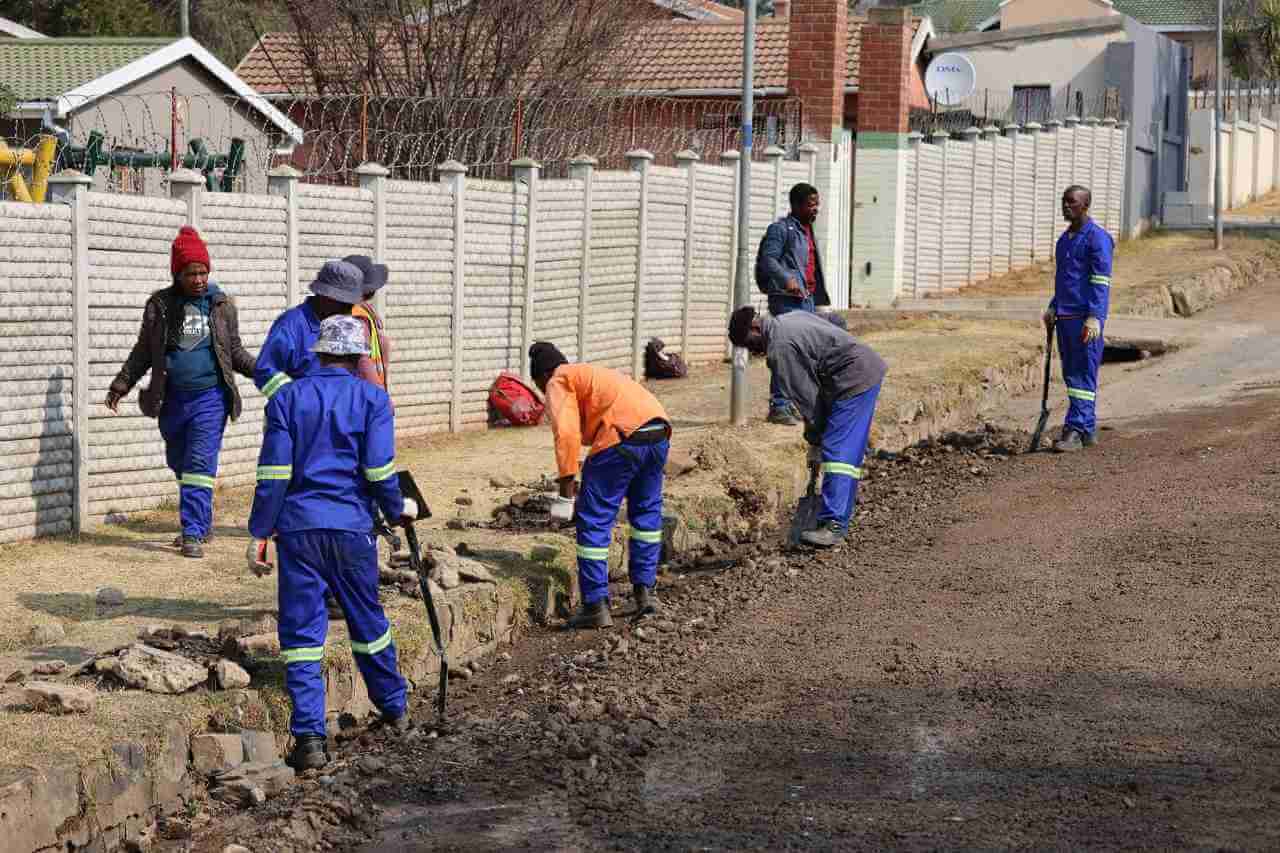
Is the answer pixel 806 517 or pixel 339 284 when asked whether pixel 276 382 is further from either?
pixel 806 517

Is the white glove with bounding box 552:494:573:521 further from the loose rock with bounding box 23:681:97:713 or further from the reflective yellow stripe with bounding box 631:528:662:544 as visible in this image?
the loose rock with bounding box 23:681:97:713

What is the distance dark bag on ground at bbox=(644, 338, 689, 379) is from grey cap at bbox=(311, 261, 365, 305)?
995cm

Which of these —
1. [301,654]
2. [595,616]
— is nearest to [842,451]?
[595,616]

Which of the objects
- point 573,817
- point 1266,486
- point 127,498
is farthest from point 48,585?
point 1266,486

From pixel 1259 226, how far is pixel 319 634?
121 feet

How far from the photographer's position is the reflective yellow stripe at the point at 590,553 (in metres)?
10.1

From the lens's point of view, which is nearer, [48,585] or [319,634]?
[319,634]

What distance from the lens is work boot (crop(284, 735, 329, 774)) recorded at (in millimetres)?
7723

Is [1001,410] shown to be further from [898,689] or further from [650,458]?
[898,689]

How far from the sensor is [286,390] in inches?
302

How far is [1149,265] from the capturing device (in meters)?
32.1

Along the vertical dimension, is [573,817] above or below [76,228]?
below

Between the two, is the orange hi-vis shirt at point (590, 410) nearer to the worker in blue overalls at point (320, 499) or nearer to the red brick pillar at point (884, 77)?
the worker in blue overalls at point (320, 499)

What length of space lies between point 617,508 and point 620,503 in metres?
0.04
